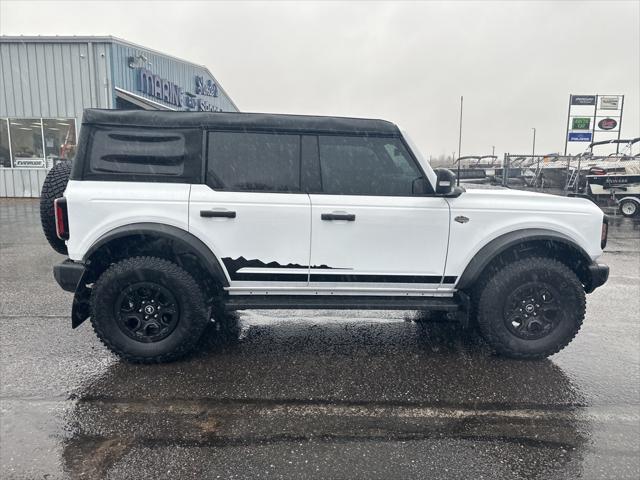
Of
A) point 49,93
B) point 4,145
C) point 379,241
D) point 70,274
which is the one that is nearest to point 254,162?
point 379,241

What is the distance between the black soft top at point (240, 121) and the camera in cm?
359

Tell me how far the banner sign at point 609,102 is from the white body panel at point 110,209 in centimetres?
2701

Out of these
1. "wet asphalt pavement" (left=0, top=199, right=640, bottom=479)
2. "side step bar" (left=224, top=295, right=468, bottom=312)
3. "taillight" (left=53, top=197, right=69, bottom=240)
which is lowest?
"wet asphalt pavement" (left=0, top=199, right=640, bottom=479)

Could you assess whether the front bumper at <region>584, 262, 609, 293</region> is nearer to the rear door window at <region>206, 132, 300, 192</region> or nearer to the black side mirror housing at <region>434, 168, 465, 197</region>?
the black side mirror housing at <region>434, 168, 465, 197</region>

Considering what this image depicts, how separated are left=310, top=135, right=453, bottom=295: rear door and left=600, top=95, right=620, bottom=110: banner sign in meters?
25.7

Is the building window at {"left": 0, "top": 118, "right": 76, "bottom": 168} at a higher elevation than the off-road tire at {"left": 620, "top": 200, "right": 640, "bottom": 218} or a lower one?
higher

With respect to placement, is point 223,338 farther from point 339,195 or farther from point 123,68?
point 123,68

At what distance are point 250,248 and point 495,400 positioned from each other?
82.6 inches

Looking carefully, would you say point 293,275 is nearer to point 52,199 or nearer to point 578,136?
point 52,199

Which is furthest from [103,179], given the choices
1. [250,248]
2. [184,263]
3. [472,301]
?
[472,301]

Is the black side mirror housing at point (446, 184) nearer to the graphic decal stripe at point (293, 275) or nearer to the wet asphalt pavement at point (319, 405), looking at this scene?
the graphic decal stripe at point (293, 275)

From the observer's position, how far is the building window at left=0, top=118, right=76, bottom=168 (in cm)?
1639

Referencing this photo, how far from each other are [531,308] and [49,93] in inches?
705

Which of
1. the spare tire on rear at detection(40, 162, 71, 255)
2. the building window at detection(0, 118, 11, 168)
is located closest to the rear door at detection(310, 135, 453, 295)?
the spare tire on rear at detection(40, 162, 71, 255)
